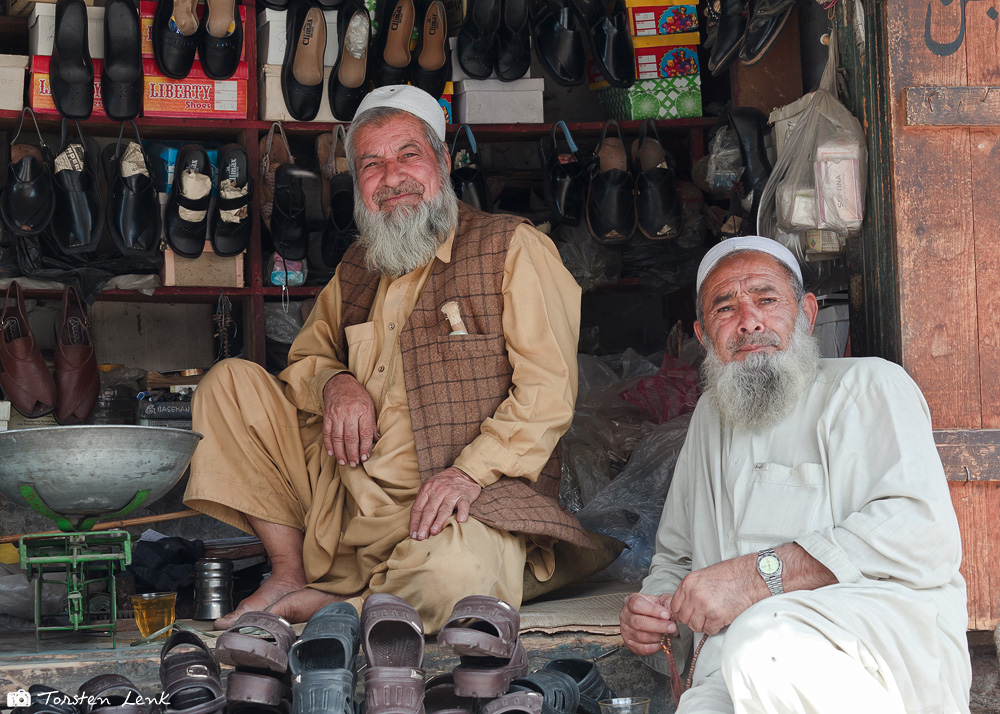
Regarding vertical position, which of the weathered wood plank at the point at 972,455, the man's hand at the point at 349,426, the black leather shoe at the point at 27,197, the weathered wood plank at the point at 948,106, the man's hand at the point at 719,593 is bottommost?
the man's hand at the point at 719,593

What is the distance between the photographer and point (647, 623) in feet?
7.27

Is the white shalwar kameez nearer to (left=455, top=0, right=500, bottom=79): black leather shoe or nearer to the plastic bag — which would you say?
the plastic bag

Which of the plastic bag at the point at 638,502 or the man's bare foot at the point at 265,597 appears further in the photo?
the plastic bag at the point at 638,502

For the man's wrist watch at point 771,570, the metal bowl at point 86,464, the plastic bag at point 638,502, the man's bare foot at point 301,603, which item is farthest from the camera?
the plastic bag at point 638,502

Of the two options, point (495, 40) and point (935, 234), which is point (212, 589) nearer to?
point (935, 234)

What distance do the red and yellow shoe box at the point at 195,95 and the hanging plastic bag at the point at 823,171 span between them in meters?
2.67

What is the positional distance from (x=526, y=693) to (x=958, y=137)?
166 cm

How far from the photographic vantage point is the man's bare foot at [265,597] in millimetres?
2699

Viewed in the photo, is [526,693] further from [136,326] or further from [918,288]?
[136,326]

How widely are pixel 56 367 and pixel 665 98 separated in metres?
2.96

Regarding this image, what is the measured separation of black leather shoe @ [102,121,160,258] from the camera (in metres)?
4.38

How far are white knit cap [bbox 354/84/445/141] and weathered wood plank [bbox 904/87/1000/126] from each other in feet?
4.37

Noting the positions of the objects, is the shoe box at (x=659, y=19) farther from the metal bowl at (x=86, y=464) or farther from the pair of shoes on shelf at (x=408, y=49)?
the metal bowl at (x=86, y=464)

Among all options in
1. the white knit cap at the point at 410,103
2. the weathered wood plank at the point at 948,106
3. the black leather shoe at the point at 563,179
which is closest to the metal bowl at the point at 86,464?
the white knit cap at the point at 410,103
